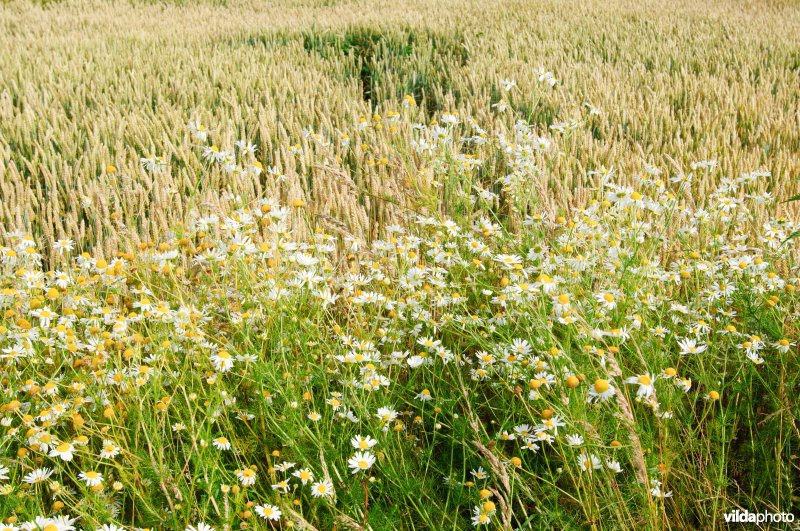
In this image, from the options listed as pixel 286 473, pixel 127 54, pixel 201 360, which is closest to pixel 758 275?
pixel 286 473

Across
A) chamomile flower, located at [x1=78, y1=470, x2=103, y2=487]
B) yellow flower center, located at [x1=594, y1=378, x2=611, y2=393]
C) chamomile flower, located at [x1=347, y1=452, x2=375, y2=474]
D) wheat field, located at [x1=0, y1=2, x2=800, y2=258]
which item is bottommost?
chamomile flower, located at [x1=347, y1=452, x2=375, y2=474]

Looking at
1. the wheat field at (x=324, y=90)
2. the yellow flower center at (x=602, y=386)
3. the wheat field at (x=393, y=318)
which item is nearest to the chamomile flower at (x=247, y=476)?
the wheat field at (x=393, y=318)

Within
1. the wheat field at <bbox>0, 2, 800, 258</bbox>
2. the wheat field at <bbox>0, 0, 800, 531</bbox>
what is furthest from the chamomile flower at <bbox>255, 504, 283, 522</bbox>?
the wheat field at <bbox>0, 2, 800, 258</bbox>

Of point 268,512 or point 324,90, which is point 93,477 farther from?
point 324,90

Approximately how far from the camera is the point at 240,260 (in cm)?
205

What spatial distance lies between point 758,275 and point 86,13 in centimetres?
904

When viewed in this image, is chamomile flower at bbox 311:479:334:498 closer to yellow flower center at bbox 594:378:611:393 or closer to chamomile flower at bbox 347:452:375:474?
chamomile flower at bbox 347:452:375:474

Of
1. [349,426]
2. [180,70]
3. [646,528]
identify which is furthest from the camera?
[180,70]

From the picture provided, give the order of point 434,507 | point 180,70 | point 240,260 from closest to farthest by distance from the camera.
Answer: point 434,507, point 240,260, point 180,70

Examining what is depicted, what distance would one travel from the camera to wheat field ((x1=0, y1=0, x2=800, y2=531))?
5.38 ft

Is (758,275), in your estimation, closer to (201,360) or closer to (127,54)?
(201,360)

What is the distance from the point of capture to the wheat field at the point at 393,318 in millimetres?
1641

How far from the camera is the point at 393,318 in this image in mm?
2182

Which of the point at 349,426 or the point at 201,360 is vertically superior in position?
the point at 201,360
